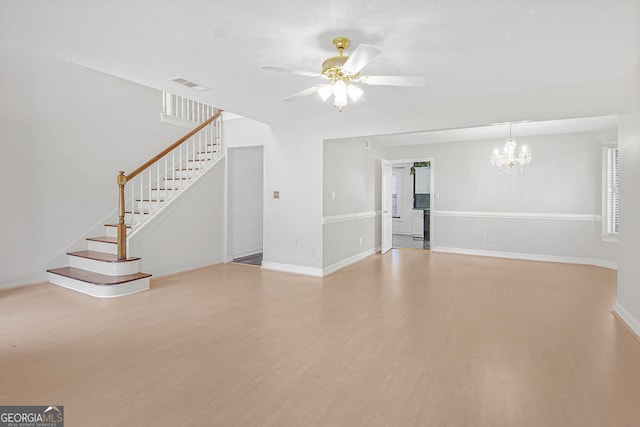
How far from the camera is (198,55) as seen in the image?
289 cm

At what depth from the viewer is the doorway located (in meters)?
10.4

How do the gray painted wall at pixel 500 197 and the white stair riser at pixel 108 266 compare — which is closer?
the white stair riser at pixel 108 266

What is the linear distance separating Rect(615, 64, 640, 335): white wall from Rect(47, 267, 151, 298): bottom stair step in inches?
214

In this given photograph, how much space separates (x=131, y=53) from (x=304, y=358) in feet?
9.80

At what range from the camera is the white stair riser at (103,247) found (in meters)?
4.66

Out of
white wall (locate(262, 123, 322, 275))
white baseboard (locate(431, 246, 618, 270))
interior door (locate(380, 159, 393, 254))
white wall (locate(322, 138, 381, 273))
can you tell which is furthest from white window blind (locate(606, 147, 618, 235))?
white wall (locate(262, 123, 322, 275))

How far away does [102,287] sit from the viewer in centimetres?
399

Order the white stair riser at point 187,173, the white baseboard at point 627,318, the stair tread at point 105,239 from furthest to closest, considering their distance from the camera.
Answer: the white stair riser at point 187,173 < the stair tread at point 105,239 < the white baseboard at point 627,318

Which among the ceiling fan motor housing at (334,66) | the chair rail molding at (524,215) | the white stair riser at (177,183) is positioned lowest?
the chair rail molding at (524,215)

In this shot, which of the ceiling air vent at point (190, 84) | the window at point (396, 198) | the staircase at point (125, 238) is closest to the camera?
the ceiling air vent at point (190, 84)

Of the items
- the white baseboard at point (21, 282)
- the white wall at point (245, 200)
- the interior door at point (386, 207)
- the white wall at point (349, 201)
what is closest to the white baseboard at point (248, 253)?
the white wall at point (245, 200)

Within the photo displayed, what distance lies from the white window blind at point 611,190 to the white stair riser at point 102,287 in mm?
7767

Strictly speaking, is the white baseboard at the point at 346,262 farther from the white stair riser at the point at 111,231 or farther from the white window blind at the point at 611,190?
the white window blind at the point at 611,190

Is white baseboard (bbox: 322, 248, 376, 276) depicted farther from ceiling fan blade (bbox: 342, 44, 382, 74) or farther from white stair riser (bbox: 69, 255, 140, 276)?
ceiling fan blade (bbox: 342, 44, 382, 74)
